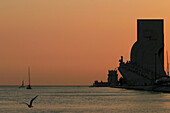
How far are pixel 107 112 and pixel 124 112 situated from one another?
160 cm

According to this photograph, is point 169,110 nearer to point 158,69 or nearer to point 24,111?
point 24,111

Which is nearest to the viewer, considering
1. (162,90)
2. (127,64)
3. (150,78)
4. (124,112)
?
Result: (124,112)

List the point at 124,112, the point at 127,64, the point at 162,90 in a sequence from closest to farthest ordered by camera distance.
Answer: the point at 124,112 → the point at 162,90 → the point at 127,64

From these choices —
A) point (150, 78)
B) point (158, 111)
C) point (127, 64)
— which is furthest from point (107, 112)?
point (127, 64)

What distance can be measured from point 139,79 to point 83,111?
133062 mm

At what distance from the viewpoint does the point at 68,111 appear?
5350 cm

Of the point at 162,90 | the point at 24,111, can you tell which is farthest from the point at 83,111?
the point at 162,90

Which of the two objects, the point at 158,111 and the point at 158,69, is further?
the point at 158,69

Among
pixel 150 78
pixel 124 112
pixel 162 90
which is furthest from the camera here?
pixel 150 78

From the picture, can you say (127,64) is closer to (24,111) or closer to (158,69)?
(158,69)

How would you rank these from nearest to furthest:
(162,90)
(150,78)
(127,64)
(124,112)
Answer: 1. (124,112)
2. (162,90)
3. (150,78)
4. (127,64)

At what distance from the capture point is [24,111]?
176 ft

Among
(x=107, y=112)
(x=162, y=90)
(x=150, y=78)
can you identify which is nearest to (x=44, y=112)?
(x=107, y=112)

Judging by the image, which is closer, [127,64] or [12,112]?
[12,112]
